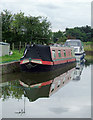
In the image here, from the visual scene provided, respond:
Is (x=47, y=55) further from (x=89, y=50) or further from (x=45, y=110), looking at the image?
(x=89, y=50)

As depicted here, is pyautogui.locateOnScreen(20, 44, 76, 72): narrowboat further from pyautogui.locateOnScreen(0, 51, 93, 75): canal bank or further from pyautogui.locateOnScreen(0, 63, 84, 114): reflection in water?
pyautogui.locateOnScreen(0, 51, 93, 75): canal bank

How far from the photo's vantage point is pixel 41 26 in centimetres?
3912

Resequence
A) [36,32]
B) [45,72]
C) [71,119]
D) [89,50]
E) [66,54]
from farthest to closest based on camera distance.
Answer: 1. [89,50]
2. [36,32]
3. [66,54]
4. [45,72]
5. [71,119]

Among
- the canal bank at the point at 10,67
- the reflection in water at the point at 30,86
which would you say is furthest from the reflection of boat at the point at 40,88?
the canal bank at the point at 10,67

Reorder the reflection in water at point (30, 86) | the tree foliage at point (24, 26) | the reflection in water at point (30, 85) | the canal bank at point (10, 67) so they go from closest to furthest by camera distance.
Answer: the reflection in water at point (30, 86) → the reflection in water at point (30, 85) → the canal bank at point (10, 67) → the tree foliage at point (24, 26)

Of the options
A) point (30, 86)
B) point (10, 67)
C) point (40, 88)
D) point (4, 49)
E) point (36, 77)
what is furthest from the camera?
point (4, 49)

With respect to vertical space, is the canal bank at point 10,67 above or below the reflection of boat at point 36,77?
above

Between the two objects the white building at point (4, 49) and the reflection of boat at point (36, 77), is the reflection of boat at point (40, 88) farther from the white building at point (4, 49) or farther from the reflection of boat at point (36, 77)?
the white building at point (4, 49)

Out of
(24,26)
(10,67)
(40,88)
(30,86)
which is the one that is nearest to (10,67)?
(10,67)

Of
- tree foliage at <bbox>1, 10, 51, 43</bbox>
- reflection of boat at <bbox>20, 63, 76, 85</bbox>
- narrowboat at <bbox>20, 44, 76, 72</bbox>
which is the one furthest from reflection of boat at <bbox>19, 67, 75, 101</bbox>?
tree foliage at <bbox>1, 10, 51, 43</bbox>

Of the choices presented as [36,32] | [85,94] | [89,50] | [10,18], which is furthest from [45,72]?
[89,50]

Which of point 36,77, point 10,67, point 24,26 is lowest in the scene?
point 36,77

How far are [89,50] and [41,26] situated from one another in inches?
1281

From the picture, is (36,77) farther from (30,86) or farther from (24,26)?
(24,26)
